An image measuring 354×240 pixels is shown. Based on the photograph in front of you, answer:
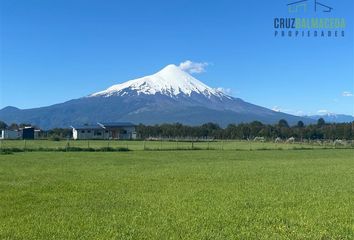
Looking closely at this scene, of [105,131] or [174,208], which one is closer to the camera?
[174,208]

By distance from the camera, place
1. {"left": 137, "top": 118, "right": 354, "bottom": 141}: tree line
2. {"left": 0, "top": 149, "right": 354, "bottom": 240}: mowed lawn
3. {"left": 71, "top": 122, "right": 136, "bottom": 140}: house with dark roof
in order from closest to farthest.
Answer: {"left": 0, "top": 149, "right": 354, "bottom": 240}: mowed lawn, {"left": 71, "top": 122, "right": 136, "bottom": 140}: house with dark roof, {"left": 137, "top": 118, "right": 354, "bottom": 141}: tree line

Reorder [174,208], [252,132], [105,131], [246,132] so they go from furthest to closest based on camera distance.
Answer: [246,132] < [252,132] < [105,131] < [174,208]

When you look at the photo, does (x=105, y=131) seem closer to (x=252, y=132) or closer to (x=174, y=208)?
(x=252, y=132)

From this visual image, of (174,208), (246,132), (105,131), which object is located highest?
(246,132)

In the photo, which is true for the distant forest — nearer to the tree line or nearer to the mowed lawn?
the tree line

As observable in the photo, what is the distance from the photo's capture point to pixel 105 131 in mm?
120438

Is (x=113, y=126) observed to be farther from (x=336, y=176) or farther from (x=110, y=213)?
(x=110, y=213)

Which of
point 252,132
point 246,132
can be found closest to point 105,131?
point 246,132

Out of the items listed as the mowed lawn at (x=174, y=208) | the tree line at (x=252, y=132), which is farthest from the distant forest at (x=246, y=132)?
the mowed lawn at (x=174, y=208)

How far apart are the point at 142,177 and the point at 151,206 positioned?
27.1 ft

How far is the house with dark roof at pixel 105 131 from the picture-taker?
A: 4652 inches

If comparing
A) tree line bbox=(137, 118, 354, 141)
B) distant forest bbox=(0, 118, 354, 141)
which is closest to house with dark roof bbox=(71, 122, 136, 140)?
distant forest bbox=(0, 118, 354, 141)

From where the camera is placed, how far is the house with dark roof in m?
118

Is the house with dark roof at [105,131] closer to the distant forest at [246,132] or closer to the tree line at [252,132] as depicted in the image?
the distant forest at [246,132]
